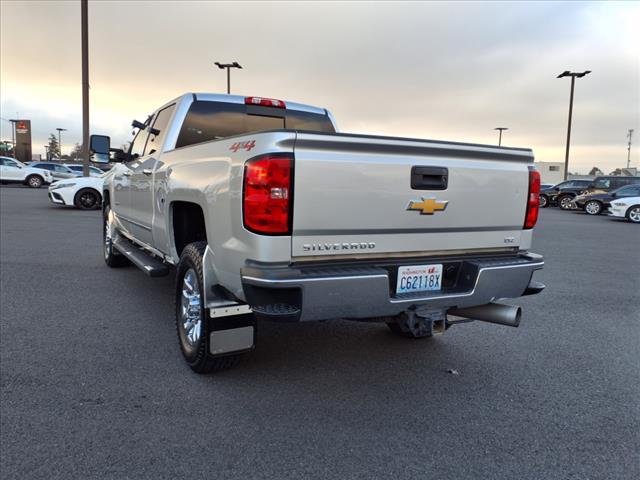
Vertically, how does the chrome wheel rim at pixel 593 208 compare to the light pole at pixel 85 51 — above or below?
below

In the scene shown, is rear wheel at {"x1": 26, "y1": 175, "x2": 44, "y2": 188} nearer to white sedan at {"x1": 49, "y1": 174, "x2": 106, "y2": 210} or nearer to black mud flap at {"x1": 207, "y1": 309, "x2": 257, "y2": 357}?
white sedan at {"x1": 49, "y1": 174, "x2": 106, "y2": 210}

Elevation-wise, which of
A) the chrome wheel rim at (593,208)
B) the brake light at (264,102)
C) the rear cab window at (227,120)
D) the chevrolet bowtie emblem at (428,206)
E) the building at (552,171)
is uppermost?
the building at (552,171)

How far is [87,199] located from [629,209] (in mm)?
20364

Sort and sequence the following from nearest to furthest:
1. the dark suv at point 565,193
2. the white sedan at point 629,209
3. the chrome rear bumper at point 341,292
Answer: the chrome rear bumper at point 341,292 → the white sedan at point 629,209 → the dark suv at point 565,193

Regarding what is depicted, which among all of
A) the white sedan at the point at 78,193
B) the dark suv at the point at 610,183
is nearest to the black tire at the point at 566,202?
the dark suv at the point at 610,183

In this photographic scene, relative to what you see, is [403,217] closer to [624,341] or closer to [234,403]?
[234,403]

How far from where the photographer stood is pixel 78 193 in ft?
51.5

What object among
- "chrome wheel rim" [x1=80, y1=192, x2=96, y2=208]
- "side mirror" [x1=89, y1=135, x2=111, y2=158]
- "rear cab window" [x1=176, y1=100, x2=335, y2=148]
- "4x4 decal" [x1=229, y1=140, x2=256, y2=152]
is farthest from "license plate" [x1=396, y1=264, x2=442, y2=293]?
"chrome wheel rim" [x1=80, y1=192, x2=96, y2=208]

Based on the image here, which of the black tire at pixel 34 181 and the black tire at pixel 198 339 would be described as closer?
the black tire at pixel 198 339

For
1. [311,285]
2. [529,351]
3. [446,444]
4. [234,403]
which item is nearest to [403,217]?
[311,285]

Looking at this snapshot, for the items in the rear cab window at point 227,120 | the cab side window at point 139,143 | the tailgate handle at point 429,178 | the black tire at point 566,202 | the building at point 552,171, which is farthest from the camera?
the building at point 552,171

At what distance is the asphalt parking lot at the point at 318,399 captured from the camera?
100 inches

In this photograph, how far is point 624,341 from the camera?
4.54m

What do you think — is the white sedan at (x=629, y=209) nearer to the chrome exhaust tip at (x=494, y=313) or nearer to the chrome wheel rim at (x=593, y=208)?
the chrome wheel rim at (x=593, y=208)
